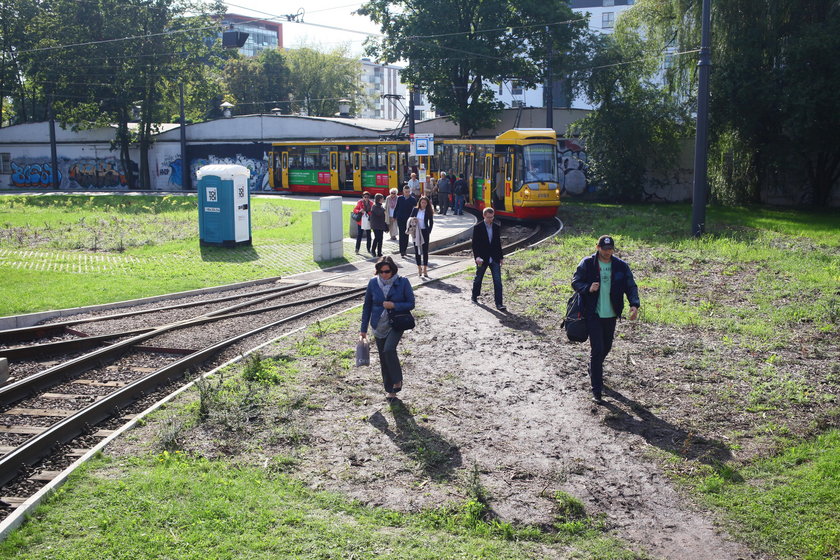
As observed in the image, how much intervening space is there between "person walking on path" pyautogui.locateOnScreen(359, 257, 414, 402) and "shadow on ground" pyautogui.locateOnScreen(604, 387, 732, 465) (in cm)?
230

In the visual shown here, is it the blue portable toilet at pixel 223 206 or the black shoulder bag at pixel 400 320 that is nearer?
the black shoulder bag at pixel 400 320

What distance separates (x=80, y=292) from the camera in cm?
1545

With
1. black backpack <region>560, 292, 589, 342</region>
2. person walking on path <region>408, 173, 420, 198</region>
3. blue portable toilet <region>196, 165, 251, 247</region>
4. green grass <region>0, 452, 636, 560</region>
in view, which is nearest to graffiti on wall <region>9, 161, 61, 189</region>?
person walking on path <region>408, 173, 420, 198</region>

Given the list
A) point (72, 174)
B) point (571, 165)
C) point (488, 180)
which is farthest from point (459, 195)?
point (72, 174)

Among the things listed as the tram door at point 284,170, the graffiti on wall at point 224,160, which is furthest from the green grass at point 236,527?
the graffiti on wall at point 224,160

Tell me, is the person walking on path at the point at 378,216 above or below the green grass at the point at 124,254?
above

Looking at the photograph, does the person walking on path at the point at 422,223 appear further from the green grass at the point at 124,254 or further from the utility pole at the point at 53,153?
the utility pole at the point at 53,153

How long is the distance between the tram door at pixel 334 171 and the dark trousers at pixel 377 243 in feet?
64.5

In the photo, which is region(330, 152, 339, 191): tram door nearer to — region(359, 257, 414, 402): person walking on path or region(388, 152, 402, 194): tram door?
region(388, 152, 402, 194): tram door

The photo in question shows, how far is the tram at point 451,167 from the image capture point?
2730 cm

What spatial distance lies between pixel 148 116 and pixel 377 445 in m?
49.8

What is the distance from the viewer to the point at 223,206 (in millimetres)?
21344

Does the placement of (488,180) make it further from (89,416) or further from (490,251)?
(89,416)

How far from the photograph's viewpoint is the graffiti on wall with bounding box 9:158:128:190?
184ft
